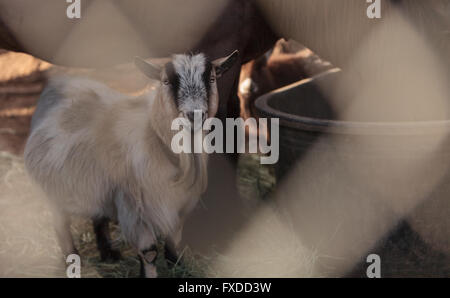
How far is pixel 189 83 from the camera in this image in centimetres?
226

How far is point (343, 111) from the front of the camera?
12.7 ft

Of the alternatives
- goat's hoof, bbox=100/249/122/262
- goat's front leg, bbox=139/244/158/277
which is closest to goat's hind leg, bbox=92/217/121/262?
goat's hoof, bbox=100/249/122/262

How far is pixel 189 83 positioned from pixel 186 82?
0.5 inches

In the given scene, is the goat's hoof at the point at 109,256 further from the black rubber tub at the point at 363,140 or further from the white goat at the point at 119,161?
the black rubber tub at the point at 363,140

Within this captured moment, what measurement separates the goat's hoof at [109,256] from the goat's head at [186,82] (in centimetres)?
126

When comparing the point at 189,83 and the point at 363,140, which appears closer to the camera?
the point at 189,83

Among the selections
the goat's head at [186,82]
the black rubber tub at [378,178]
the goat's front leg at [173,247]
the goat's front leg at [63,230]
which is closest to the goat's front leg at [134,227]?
the goat's front leg at [173,247]

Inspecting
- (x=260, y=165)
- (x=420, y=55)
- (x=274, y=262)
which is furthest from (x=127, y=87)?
(x=420, y=55)

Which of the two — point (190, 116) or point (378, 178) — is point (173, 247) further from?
point (378, 178)

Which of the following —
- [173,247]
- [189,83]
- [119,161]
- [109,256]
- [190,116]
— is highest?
[189,83]

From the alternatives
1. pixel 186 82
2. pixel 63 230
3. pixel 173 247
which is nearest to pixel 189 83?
pixel 186 82

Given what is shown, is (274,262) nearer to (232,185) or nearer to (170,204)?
(232,185)

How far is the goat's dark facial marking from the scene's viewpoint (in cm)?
225

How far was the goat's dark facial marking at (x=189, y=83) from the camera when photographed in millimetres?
2254
